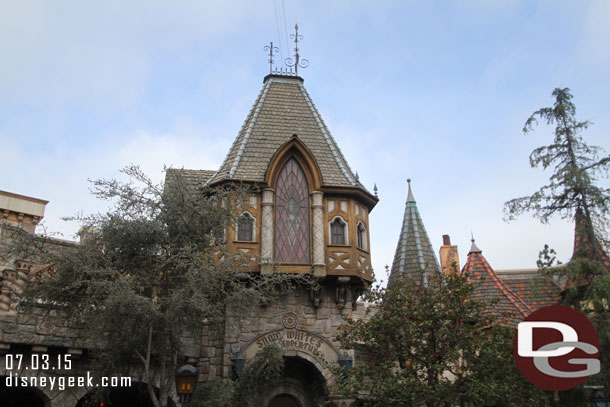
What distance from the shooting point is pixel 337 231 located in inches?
693

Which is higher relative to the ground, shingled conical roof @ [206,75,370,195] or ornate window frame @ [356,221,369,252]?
shingled conical roof @ [206,75,370,195]

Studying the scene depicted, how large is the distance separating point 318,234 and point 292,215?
39.8 inches

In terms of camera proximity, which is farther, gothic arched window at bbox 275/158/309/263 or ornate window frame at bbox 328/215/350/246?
ornate window frame at bbox 328/215/350/246

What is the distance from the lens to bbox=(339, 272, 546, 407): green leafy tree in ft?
40.0

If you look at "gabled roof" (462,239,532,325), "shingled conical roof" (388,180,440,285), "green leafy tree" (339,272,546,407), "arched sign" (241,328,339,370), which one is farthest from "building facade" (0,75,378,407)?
"shingled conical roof" (388,180,440,285)

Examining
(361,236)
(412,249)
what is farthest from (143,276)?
(412,249)

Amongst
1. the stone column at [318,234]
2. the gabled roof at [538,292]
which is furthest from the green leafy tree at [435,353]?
the gabled roof at [538,292]

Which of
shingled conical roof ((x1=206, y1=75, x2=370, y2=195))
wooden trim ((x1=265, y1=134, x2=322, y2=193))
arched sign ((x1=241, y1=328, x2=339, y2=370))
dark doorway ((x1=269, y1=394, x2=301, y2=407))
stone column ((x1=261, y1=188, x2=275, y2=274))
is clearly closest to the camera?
arched sign ((x1=241, y1=328, x2=339, y2=370))

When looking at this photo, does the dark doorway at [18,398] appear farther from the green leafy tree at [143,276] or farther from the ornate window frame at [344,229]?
the ornate window frame at [344,229]

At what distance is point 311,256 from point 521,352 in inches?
271

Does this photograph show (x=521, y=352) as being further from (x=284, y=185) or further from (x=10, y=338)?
(x=10, y=338)

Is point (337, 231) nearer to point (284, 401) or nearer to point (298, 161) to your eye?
point (298, 161)

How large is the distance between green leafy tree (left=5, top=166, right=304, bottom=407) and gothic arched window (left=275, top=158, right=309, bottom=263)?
3.95 m

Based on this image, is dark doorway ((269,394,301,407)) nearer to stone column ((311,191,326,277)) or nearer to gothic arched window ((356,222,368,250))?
stone column ((311,191,326,277))
